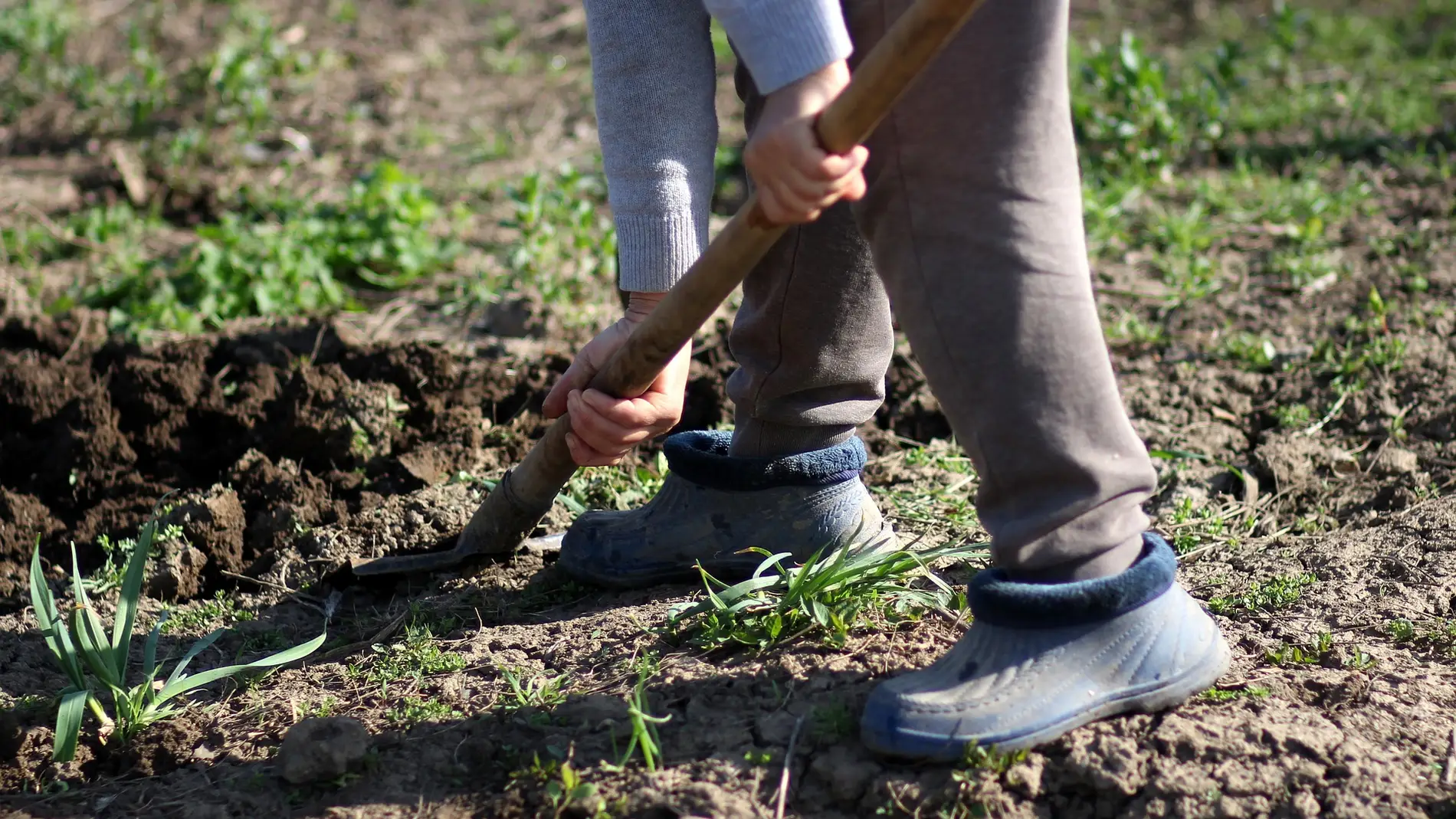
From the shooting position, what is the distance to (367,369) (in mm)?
3422

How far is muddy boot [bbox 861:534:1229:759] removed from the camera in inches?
70.6

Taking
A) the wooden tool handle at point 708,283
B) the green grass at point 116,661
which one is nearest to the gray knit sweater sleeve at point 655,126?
the wooden tool handle at point 708,283

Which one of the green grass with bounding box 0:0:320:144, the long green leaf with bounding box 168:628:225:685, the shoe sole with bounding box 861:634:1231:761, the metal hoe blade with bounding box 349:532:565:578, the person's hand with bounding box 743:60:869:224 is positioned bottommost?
the shoe sole with bounding box 861:634:1231:761

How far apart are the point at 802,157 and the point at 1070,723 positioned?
88 centimetres

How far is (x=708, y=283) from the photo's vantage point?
1920mm

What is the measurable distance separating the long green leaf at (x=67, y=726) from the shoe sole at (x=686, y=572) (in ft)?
2.89

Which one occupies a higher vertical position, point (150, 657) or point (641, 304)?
point (641, 304)

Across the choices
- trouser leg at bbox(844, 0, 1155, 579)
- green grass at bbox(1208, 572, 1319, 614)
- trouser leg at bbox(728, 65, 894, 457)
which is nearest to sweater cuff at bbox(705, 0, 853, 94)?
trouser leg at bbox(844, 0, 1155, 579)

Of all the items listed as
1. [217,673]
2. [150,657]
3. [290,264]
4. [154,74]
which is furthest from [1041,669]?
[154,74]

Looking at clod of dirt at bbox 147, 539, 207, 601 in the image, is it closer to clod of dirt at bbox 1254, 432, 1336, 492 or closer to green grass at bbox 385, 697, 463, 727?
green grass at bbox 385, 697, 463, 727

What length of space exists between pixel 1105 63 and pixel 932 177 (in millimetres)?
3536

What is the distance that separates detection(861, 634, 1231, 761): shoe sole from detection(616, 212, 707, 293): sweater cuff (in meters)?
0.84

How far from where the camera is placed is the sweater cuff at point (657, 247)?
2189 millimetres

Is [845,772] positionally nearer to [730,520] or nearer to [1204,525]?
[730,520]
